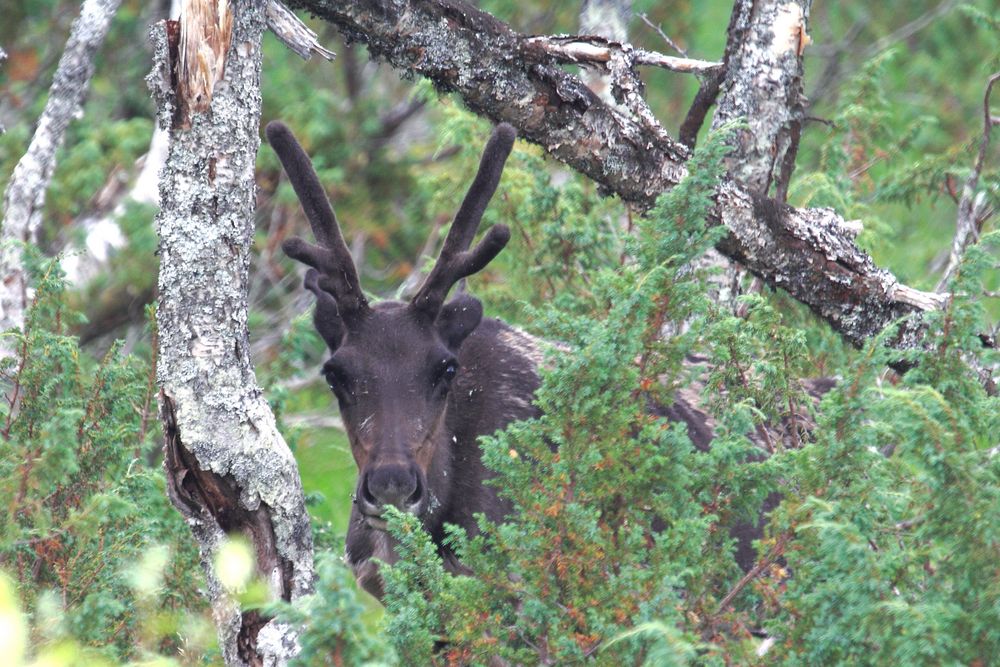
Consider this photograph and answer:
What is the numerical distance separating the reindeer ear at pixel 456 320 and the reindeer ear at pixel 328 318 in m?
0.48

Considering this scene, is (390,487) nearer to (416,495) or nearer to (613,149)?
(416,495)

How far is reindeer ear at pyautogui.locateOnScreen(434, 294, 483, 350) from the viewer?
6492mm

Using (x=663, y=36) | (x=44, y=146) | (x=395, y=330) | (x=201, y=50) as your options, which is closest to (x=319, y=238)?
(x=395, y=330)

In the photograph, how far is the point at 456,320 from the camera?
6.51 meters

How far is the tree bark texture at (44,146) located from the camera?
24.0 feet

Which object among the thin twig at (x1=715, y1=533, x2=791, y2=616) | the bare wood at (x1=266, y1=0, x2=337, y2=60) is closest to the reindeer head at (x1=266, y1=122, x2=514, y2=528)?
the bare wood at (x1=266, y1=0, x2=337, y2=60)

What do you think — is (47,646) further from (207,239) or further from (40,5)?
(40,5)

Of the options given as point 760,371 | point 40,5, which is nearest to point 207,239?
point 760,371

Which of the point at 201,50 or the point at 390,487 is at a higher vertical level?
the point at 201,50

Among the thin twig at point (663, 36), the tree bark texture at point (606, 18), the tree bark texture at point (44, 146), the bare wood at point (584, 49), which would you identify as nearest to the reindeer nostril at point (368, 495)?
the bare wood at point (584, 49)

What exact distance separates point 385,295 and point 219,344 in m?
6.77

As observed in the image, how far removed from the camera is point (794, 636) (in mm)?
3975

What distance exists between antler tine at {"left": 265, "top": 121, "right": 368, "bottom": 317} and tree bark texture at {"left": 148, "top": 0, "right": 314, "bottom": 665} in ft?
3.40

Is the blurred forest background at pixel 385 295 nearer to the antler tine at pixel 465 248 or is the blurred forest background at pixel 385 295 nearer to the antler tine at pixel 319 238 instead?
the antler tine at pixel 465 248
